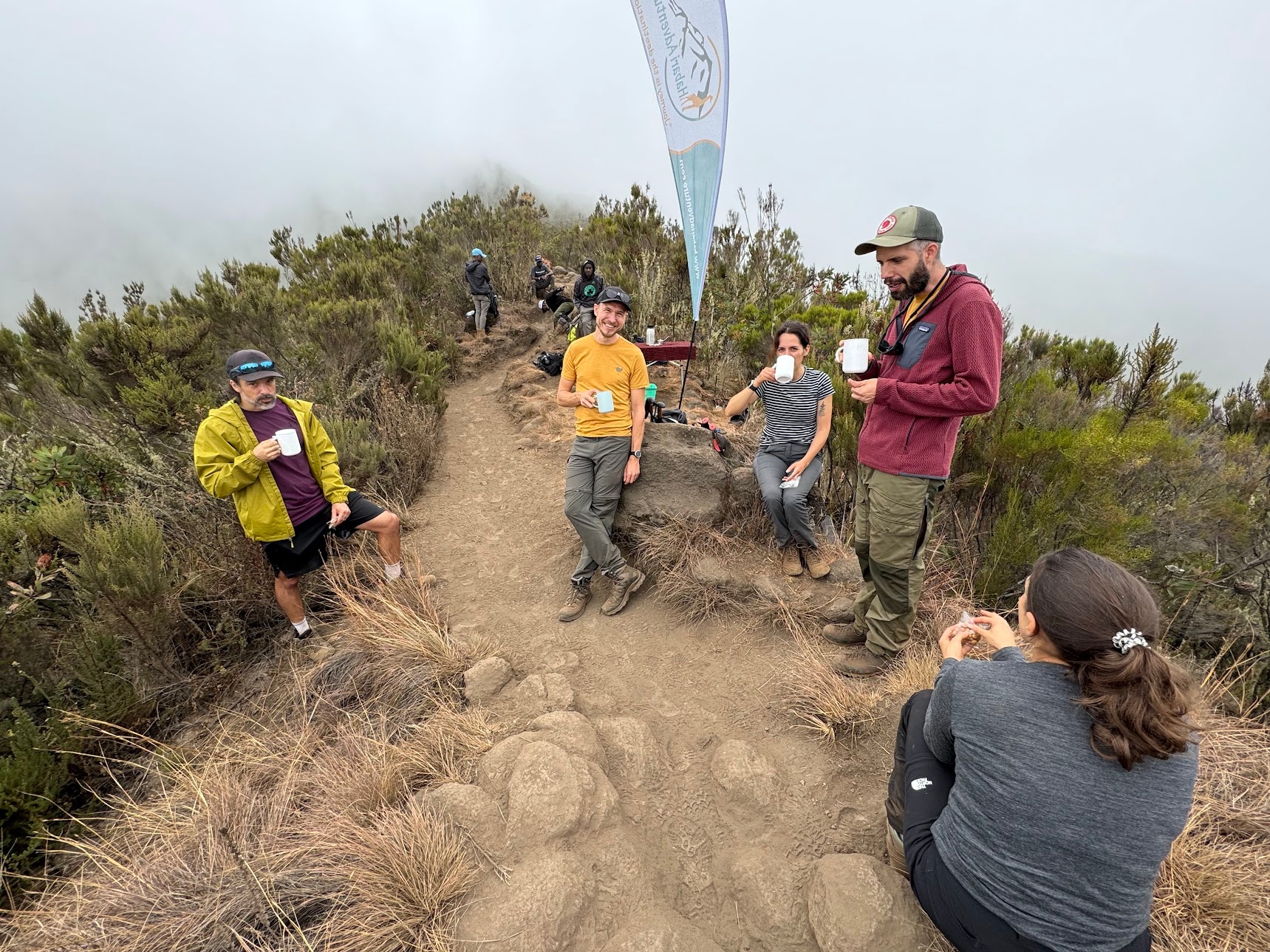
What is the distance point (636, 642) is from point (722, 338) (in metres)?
5.39

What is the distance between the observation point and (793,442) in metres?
3.42

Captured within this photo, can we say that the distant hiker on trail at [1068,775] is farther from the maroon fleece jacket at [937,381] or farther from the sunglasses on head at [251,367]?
the sunglasses on head at [251,367]

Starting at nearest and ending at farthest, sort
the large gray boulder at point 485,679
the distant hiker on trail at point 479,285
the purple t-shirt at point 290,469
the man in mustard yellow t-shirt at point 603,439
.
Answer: the large gray boulder at point 485,679, the purple t-shirt at point 290,469, the man in mustard yellow t-shirt at point 603,439, the distant hiker on trail at point 479,285

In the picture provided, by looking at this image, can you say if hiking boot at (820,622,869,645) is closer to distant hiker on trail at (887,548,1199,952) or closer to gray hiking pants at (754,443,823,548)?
gray hiking pants at (754,443,823,548)

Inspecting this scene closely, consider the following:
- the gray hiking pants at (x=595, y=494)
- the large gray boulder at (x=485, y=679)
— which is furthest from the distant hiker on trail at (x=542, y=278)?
the large gray boulder at (x=485, y=679)

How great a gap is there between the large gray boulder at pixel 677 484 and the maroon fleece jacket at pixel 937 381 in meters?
1.42

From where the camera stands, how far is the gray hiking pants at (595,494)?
11.5 ft

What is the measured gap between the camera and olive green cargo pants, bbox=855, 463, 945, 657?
2.29 meters

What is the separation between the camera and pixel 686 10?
387 cm

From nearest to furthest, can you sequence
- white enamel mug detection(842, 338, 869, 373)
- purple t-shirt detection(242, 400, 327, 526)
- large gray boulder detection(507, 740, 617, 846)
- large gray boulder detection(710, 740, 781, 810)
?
1. large gray boulder detection(507, 740, 617, 846)
2. large gray boulder detection(710, 740, 781, 810)
3. white enamel mug detection(842, 338, 869, 373)
4. purple t-shirt detection(242, 400, 327, 526)

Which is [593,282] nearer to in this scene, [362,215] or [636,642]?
[636,642]

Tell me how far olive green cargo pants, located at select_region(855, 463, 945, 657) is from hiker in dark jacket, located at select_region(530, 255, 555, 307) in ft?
29.2

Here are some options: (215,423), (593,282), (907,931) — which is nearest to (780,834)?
(907,931)

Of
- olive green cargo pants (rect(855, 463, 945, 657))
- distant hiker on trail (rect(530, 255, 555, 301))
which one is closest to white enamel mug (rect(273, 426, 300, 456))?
olive green cargo pants (rect(855, 463, 945, 657))
